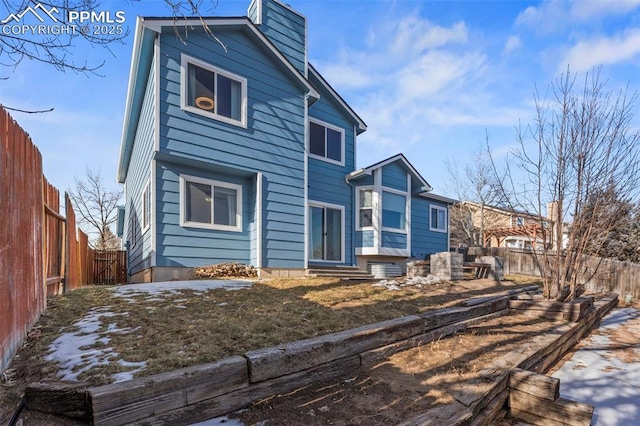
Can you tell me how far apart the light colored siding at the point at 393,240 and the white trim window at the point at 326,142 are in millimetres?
2800

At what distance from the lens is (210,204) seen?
758cm

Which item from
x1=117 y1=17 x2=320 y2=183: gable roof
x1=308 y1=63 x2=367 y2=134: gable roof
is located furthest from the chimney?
x1=117 y1=17 x2=320 y2=183: gable roof

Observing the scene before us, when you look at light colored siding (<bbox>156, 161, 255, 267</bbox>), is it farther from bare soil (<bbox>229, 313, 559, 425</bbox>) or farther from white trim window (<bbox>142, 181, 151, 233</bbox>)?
bare soil (<bbox>229, 313, 559, 425</bbox>)

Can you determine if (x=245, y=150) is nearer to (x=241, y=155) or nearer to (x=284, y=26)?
(x=241, y=155)

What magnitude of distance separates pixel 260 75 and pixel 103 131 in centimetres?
768

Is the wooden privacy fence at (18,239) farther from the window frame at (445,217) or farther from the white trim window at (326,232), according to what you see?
the window frame at (445,217)

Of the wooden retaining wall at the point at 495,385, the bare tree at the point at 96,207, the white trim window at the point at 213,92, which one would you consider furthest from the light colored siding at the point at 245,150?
the bare tree at the point at 96,207

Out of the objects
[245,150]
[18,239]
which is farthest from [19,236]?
[245,150]

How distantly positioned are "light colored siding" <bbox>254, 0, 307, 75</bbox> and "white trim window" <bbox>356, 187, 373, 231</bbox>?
4.18 meters

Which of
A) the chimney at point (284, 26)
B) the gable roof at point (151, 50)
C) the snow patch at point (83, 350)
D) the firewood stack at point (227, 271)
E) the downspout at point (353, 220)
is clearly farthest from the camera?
the downspout at point (353, 220)

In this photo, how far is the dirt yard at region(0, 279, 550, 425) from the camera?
2352mm

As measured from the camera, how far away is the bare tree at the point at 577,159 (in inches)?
235

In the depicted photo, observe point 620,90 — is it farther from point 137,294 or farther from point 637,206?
point 137,294

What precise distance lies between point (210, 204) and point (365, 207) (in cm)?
533
